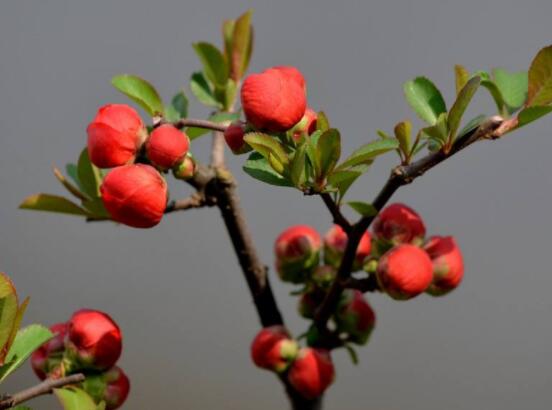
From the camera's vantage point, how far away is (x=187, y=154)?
2.29 ft

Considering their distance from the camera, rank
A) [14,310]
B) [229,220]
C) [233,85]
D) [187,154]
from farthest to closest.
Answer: [233,85]
[229,220]
[187,154]
[14,310]

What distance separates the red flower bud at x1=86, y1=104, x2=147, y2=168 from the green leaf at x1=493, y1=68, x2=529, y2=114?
0.30 m

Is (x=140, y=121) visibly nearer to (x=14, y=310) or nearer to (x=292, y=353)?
(x=14, y=310)

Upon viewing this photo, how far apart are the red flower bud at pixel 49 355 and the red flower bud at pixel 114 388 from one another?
6 cm

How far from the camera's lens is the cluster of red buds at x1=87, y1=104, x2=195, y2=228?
0.63 meters

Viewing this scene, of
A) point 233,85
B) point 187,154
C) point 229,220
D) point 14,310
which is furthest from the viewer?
point 233,85

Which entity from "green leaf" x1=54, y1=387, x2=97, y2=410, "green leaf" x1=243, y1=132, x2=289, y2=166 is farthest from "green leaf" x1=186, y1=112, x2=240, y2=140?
"green leaf" x1=54, y1=387, x2=97, y2=410

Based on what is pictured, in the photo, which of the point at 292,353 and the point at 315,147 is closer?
the point at 315,147

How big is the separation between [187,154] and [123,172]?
8cm

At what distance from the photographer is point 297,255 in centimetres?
93

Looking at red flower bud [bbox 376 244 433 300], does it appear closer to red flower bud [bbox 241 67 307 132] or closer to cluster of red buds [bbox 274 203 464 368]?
cluster of red buds [bbox 274 203 464 368]

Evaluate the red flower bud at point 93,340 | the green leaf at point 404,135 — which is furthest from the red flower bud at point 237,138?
the red flower bud at point 93,340

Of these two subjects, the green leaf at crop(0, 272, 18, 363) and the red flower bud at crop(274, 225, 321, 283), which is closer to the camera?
the green leaf at crop(0, 272, 18, 363)

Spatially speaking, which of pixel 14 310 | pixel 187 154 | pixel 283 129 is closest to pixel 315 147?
pixel 283 129
